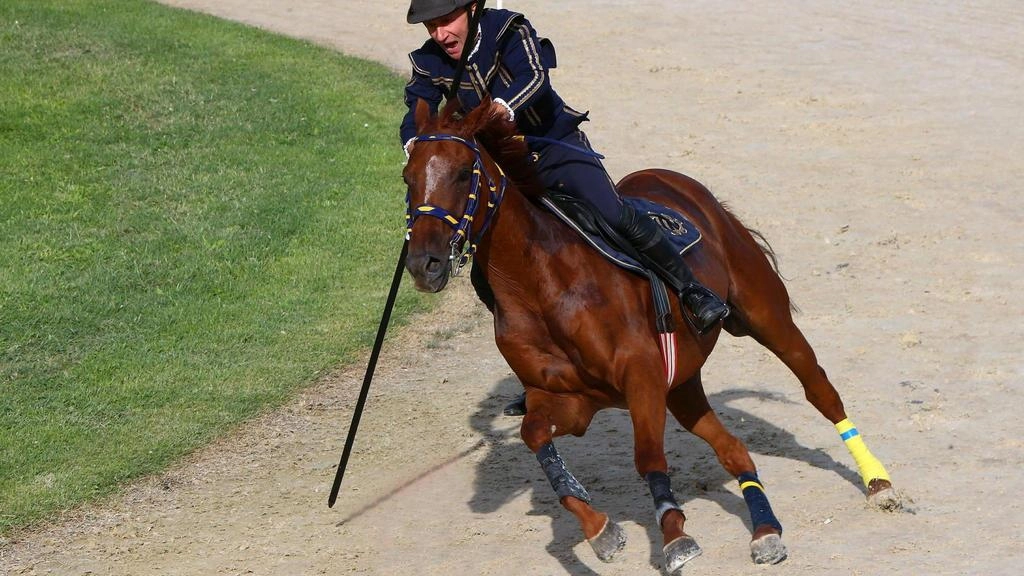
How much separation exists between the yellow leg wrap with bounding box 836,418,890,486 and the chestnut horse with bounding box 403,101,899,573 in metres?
0.88

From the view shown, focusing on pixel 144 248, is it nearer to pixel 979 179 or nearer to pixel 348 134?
pixel 348 134

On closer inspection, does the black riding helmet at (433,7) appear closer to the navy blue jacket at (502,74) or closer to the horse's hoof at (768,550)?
the navy blue jacket at (502,74)

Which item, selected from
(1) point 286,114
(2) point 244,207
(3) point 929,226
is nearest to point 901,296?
(3) point 929,226

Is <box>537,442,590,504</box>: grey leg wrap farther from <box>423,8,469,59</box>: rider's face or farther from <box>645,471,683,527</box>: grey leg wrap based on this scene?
<box>423,8,469,59</box>: rider's face

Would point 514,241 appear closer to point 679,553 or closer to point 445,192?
point 445,192

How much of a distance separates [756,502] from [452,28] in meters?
3.04

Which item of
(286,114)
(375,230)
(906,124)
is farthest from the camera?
(286,114)

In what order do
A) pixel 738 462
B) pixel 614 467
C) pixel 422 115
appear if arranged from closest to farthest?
pixel 422 115 < pixel 738 462 < pixel 614 467

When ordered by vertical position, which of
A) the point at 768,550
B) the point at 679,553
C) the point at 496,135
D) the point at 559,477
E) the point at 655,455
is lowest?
the point at 768,550

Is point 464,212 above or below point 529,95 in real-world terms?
below

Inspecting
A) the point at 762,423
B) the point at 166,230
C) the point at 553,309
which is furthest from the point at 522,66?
the point at 166,230

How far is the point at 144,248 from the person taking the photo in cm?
1377

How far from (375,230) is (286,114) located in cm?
452

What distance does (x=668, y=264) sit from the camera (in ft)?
23.9
